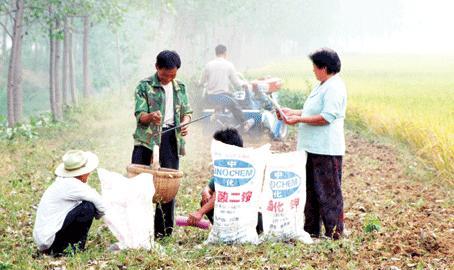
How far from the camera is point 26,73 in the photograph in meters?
54.9

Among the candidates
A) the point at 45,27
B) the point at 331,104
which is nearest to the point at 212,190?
the point at 331,104

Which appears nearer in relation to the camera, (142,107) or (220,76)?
(142,107)

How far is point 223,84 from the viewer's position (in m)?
14.5

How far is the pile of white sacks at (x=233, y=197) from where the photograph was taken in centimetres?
632

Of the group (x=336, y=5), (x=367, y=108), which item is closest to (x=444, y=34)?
(x=336, y=5)

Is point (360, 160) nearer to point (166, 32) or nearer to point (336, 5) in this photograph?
point (166, 32)

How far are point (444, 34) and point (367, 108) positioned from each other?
11784cm

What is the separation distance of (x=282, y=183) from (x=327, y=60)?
1.25m

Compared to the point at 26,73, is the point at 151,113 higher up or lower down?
higher up

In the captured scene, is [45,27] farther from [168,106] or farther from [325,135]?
[325,135]

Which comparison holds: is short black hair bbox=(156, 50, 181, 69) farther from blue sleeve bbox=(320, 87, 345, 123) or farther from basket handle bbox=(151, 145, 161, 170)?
blue sleeve bbox=(320, 87, 345, 123)

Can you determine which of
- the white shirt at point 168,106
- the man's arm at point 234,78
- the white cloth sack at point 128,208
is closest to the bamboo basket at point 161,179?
the white cloth sack at point 128,208

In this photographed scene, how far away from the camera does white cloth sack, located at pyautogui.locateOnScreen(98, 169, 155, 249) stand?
6293 millimetres

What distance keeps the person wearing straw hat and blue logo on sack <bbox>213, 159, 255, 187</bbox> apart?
1094 millimetres
